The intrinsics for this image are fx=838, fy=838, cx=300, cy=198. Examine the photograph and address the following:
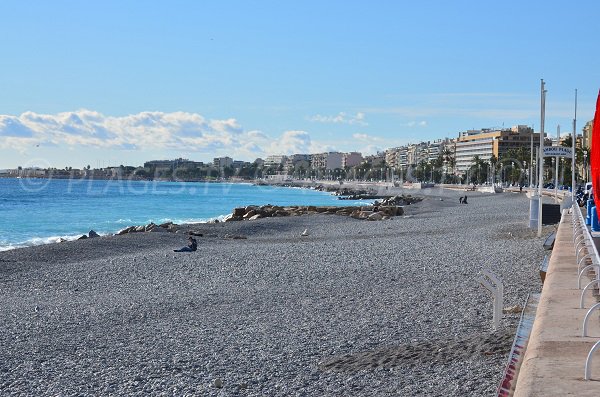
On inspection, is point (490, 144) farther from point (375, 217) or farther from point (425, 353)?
point (425, 353)

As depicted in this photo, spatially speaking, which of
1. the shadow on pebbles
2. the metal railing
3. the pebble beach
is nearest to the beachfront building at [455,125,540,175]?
the pebble beach

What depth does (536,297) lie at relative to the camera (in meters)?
8.62

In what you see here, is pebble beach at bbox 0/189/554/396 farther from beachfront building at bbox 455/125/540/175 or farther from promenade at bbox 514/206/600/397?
beachfront building at bbox 455/125/540/175

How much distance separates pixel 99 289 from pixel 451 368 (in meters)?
9.21

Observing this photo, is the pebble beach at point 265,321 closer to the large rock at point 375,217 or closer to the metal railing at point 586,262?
the metal railing at point 586,262

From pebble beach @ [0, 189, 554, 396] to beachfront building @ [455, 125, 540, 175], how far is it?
462 feet

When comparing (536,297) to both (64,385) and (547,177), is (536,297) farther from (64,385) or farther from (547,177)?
(547,177)

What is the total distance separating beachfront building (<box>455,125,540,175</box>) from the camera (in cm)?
16838

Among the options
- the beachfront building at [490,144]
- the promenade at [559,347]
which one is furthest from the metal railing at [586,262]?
the beachfront building at [490,144]

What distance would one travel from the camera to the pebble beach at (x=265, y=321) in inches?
288

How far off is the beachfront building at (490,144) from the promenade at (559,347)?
149968mm

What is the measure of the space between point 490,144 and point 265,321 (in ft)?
556

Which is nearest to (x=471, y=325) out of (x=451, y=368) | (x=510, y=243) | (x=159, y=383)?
(x=451, y=368)

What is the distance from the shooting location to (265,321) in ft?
34.8
